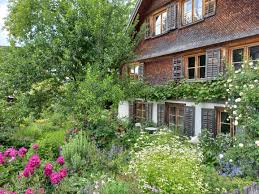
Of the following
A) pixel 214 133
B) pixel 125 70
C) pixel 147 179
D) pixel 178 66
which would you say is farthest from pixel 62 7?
pixel 147 179

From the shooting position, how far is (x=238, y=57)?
404 inches

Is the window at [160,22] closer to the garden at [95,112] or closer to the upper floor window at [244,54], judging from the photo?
the garden at [95,112]

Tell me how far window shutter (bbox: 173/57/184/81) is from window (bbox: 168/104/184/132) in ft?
4.26

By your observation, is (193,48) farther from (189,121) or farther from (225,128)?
(225,128)

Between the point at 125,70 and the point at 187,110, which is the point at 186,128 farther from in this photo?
the point at 125,70

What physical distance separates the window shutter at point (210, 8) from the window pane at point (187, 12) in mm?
1169

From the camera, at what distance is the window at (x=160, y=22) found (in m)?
14.8

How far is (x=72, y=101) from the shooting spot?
461 inches

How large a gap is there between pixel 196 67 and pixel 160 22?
417 centimetres

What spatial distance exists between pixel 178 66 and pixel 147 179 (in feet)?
27.1

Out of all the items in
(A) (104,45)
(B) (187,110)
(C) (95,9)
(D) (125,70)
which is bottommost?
(B) (187,110)

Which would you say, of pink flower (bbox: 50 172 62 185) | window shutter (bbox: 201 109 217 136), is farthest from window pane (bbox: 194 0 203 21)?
pink flower (bbox: 50 172 62 185)

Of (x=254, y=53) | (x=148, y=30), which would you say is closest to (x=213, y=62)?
(x=254, y=53)

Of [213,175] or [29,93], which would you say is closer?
[213,175]
